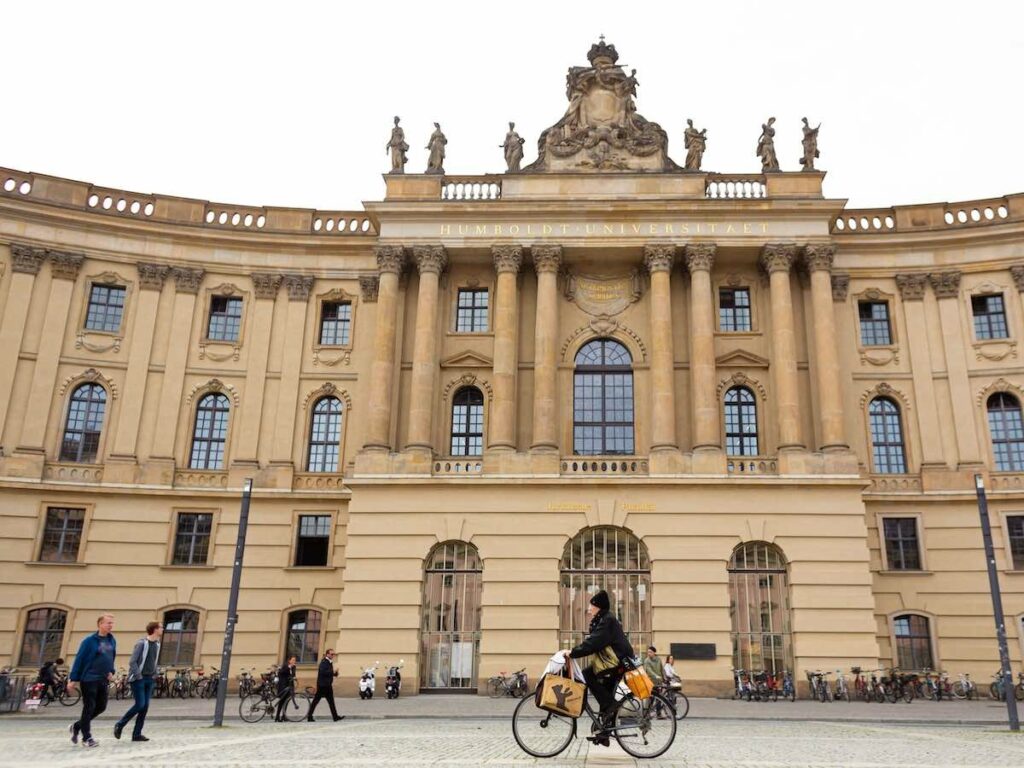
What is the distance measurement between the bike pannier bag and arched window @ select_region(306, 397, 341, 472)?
83.7 feet

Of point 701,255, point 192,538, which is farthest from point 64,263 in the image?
point 701,255

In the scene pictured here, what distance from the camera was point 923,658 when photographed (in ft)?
107

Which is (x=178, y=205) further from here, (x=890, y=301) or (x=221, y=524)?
(x=890, y=301)

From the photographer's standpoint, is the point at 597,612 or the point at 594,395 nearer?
the point at 597,612

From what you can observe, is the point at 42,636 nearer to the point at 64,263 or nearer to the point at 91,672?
the point at 64,263

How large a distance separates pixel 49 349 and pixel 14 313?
6.49ft

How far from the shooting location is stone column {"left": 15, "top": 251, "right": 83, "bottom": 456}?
3403 centimetres

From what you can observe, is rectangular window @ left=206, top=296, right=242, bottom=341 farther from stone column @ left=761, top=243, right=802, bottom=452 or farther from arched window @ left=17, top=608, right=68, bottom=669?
stone column @ left=761, top=243, right=802, bottom=452

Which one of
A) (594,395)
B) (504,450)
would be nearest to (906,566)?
(594,395)

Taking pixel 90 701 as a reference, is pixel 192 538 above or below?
above

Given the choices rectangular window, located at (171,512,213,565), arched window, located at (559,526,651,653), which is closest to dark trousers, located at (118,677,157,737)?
arched window, located at (559,526,651,653)

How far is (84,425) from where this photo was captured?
3506 cm

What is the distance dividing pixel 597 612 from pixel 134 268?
103 ft

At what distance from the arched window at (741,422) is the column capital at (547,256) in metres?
8.79
